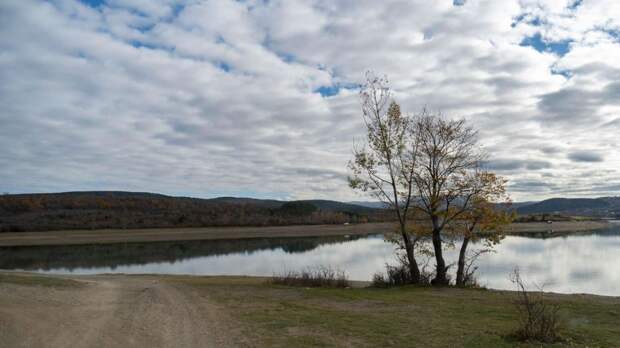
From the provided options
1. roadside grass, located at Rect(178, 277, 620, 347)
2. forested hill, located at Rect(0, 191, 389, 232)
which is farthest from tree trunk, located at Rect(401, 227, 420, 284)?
forested hill, located at Rect(0, 191, 389, 232)

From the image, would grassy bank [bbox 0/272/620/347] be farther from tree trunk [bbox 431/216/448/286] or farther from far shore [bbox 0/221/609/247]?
far shore [bbox 0/221/609/247]

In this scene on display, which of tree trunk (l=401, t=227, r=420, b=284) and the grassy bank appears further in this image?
tree trunk (l=401, t=227, r=420, b=284)

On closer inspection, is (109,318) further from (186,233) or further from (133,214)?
(133,214)

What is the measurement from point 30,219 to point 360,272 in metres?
72.9

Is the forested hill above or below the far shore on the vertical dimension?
above

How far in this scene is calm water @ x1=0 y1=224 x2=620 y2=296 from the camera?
79.3ft

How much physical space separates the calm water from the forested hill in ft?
91.9

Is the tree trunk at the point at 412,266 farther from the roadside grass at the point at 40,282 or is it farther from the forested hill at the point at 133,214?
the forested hill at the point at 133,214

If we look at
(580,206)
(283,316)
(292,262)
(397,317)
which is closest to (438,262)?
(397,317)

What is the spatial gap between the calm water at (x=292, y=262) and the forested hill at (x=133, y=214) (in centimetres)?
2801

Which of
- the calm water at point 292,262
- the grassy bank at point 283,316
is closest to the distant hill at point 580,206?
the calm water at point 292,262

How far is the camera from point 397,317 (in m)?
10.6

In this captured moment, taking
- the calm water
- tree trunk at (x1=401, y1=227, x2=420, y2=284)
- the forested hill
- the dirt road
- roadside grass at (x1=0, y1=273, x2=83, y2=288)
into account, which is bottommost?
the calm water

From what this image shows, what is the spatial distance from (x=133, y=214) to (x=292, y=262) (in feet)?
215
